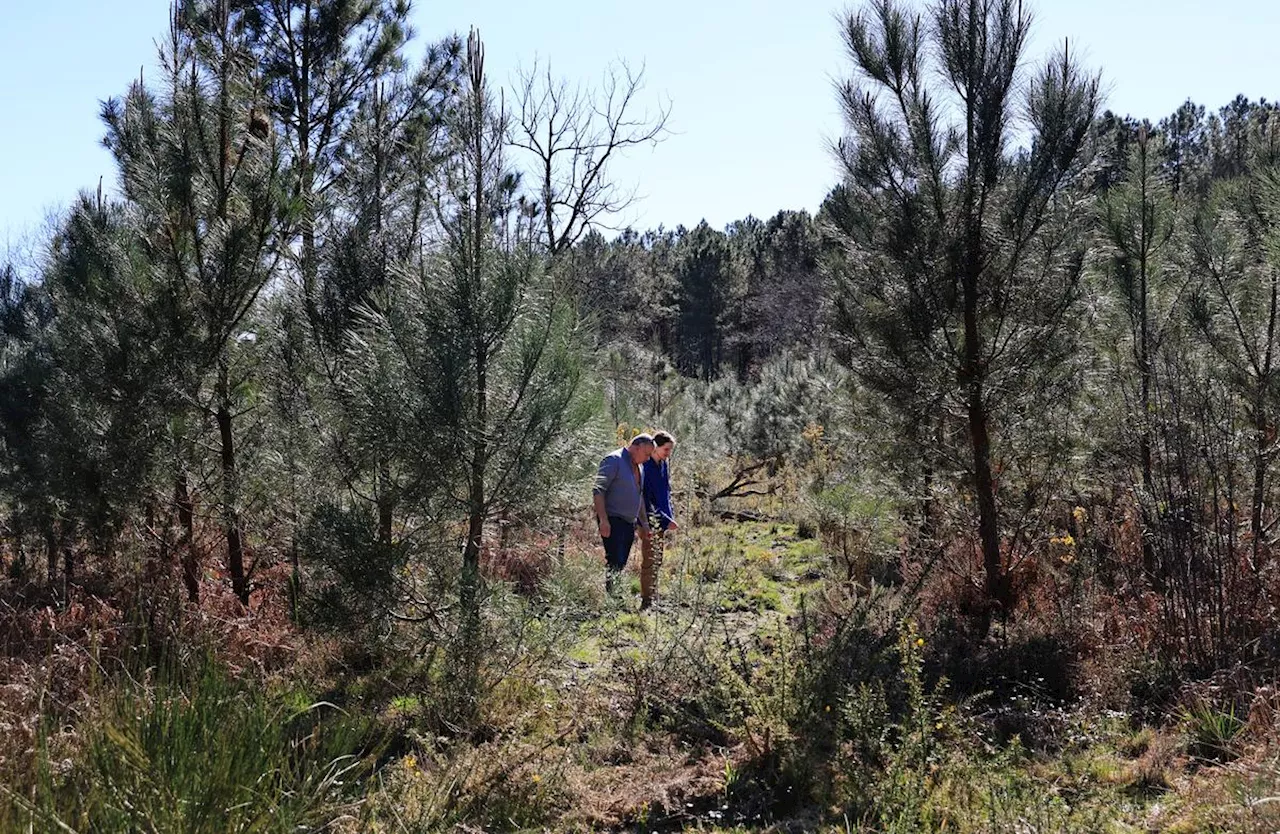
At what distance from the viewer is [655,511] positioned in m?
7.26

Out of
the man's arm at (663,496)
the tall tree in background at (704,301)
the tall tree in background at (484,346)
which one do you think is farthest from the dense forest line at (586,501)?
the tall tree in background at (704,301)

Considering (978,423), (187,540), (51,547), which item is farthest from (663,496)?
(51,547)

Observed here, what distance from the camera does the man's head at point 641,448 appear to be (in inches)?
283

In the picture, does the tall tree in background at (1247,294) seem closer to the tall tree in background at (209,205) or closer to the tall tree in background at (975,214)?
the tall tree in background at (975,214)

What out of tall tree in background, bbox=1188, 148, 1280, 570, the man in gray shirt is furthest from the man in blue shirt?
tall tree in background, bbox=1188, 148, 1280, 570

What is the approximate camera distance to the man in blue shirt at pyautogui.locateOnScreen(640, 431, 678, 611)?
740 centimetres

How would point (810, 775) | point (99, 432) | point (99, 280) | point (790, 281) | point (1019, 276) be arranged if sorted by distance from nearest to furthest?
point (810, 775), point (1019, 276), point (99, 280), point (99, 432), point (790, 281)

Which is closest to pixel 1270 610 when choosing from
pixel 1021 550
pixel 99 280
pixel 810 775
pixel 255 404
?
pixel 1021 550

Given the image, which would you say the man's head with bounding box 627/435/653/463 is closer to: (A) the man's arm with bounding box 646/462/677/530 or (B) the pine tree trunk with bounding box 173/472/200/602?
(A) the man's arm with bounding box 646/462/677/530

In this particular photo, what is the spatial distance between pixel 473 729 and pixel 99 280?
416cm

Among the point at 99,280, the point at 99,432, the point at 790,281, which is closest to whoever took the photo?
the point at 99,280

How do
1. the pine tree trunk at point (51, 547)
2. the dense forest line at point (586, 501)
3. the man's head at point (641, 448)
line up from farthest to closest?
the pine tree trunk at point (51, 547), the man's head at point (641, 448), the dense forest line at point (586, 501)

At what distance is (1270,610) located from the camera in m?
5.18

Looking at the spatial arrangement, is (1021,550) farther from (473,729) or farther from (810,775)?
(473,729)
